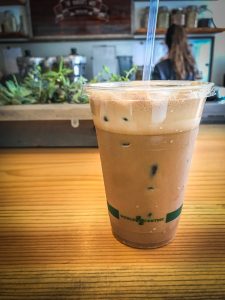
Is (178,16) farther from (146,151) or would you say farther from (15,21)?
(146,151)

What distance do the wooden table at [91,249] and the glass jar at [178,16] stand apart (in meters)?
2.53

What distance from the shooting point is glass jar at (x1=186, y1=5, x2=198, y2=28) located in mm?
2712

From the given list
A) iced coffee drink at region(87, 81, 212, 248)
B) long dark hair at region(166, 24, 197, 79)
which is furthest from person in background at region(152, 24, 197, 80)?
iced coffee drink at region(87, 81, 212, 248)

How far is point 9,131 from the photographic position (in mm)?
969

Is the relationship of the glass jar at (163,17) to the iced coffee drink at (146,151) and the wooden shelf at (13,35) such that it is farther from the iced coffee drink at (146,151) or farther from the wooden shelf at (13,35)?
the iced coffee drink at (146,151)

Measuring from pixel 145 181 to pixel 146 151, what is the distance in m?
0.05

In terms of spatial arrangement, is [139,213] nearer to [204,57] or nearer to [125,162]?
[125,162]

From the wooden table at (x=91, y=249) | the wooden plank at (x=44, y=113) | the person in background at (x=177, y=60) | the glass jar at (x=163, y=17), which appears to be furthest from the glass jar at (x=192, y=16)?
the wooden table at (x=91, y=249)

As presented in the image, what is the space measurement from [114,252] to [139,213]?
7 cm

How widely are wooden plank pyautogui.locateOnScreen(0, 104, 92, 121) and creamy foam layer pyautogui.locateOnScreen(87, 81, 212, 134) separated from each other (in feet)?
1.88

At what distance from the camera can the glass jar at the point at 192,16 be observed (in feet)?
8.90

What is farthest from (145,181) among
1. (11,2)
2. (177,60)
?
(11,2)

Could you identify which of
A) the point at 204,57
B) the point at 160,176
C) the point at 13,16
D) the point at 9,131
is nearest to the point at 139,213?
the point at 160,176

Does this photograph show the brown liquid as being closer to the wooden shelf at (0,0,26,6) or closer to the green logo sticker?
the green logo sticker
